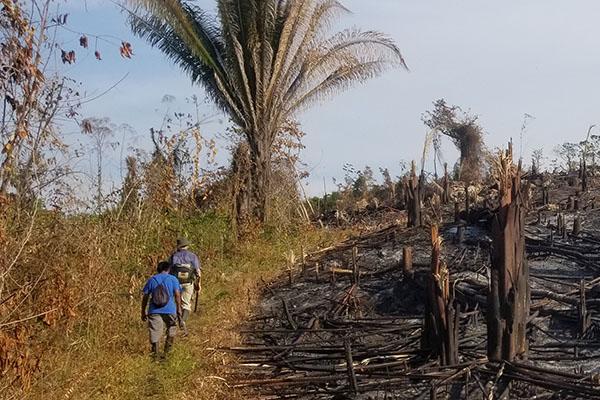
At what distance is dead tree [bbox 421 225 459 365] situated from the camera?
827 centimetres

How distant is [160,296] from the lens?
34.5 ft

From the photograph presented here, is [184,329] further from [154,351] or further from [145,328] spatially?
[154,351]

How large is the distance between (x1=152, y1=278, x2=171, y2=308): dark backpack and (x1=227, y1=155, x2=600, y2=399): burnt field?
1029 mm

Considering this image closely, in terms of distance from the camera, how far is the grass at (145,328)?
8922 mm

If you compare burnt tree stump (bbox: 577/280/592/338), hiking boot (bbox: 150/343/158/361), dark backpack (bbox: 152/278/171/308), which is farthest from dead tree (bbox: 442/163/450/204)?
hiking boot (bbox: 150/343/158/361)

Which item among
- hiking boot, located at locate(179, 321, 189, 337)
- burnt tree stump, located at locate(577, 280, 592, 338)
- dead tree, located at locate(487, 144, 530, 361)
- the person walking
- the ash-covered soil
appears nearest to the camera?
the ash-covered soil

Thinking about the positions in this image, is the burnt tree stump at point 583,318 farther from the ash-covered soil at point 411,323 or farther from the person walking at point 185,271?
the person walking at point 185,271

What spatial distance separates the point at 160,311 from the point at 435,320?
3.71 meters

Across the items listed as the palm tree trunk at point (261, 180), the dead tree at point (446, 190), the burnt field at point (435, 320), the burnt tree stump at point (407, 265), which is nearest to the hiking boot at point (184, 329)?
the burnt field at point (435, 320)

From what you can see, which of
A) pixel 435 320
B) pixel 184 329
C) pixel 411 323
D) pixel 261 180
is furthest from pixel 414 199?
pixel 435 320

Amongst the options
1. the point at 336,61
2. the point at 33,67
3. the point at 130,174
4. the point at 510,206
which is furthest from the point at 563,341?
→ the point at 336,61

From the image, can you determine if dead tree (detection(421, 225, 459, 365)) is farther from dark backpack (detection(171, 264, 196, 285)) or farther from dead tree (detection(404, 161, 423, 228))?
dead tree (detection(404, 161, 423, 228))

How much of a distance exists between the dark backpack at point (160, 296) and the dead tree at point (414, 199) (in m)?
6.77

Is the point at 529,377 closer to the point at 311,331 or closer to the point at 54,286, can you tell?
the point at 311,331
